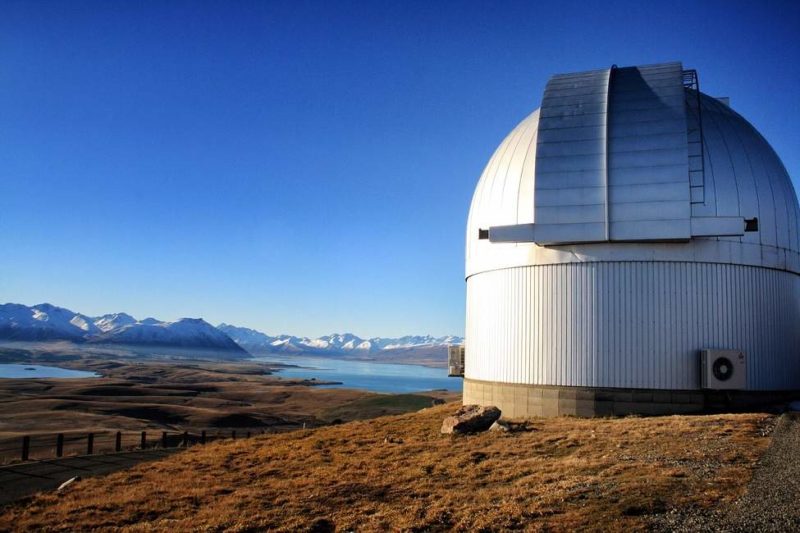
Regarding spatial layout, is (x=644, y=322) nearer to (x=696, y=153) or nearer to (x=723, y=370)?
(x=723, y=370)

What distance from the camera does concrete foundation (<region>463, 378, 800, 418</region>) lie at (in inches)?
779

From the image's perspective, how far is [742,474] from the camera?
11.0 m

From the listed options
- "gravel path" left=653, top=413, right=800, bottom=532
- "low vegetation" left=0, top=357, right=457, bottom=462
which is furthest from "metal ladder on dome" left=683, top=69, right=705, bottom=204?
"low vegetation" left=0, top=357, right=457, bottom=462

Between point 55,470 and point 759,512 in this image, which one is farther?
point 55,470

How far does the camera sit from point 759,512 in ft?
28.9

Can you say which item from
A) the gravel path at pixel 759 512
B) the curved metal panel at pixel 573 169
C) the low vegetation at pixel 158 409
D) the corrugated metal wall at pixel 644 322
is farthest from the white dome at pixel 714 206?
the low vegetation at pixel 158 409

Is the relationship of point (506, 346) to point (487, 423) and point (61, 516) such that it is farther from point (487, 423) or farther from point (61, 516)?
point (61, 516)

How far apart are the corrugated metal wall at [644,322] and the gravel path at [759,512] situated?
338 inches

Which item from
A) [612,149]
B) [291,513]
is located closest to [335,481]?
[291,513]

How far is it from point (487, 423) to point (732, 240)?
998cm

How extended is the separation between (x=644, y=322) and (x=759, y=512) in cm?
1180

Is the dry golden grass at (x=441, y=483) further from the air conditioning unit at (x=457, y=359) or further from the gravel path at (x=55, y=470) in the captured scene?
the air conditioning unit at (x=457, y=359)

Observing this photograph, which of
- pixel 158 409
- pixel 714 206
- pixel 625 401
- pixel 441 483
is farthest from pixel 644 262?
pixel 158 409

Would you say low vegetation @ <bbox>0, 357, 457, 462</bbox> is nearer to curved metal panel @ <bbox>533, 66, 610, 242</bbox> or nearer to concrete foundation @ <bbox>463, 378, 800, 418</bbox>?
concrete foundation @ <bbox>463, 378, 800, 418</bbox>
